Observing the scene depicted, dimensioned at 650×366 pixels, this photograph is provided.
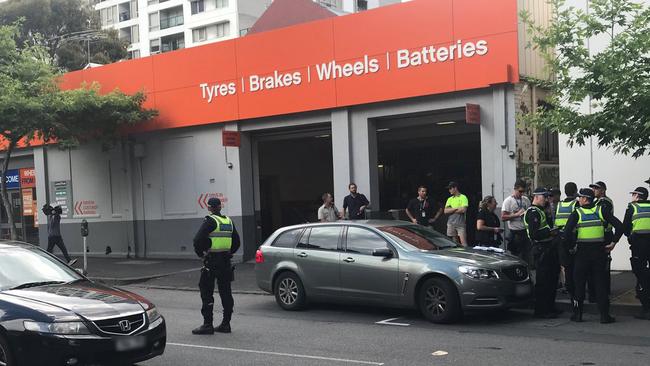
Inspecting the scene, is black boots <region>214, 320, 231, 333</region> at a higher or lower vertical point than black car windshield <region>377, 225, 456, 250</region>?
lower

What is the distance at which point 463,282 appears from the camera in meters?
9.05

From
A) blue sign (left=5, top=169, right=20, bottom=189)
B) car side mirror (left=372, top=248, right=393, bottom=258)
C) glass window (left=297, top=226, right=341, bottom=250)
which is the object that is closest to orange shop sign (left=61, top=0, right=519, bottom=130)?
glass window (left=297, top=226, right=341, bottom=250)

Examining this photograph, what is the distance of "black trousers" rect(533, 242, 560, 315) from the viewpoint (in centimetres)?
948

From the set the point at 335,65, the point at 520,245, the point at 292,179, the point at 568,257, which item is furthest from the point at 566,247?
the point at 292,179

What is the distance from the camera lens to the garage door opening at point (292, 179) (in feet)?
74.8

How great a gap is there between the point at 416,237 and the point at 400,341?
2341 millimetres

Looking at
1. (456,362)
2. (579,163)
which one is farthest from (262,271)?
(579,163)

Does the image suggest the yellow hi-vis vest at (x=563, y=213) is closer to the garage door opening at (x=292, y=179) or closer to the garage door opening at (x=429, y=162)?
the garage door opening at (x=429, y=162)

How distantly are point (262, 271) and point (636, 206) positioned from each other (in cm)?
588

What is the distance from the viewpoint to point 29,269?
7.23m

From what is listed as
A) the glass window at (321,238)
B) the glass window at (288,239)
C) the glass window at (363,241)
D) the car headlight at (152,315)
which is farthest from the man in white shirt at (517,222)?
the car headlight at (152,315)

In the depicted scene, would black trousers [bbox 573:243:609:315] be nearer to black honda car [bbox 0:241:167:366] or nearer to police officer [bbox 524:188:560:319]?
police officer [bbox 524:188:560:319]

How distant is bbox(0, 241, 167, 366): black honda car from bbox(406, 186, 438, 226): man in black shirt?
28.5ft

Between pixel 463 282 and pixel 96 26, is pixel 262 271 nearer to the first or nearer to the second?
pixel 463 282
